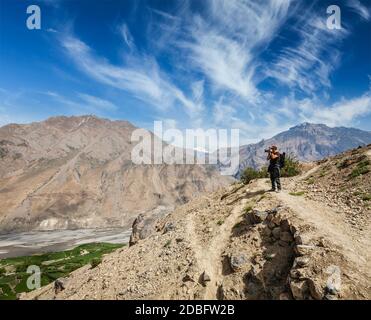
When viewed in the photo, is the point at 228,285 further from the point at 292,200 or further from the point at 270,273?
the point at 292,200

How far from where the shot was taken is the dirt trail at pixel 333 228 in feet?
43.7

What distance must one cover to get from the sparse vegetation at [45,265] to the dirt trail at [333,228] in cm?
6701

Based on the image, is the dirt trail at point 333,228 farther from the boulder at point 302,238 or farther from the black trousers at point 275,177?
the black trousers at point 275,177

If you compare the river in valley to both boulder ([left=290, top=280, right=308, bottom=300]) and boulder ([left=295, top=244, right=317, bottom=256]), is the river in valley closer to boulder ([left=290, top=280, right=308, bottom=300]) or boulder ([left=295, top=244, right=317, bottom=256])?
boulder ([left=295, top=244, right=317, bottom=256])

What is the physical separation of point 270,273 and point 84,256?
Answer: 4480 inches

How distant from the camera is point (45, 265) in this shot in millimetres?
107500

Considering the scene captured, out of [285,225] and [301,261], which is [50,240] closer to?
[285,225]

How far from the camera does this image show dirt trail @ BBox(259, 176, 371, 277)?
524 inches

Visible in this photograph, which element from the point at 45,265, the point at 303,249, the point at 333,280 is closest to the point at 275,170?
the point at 303,249

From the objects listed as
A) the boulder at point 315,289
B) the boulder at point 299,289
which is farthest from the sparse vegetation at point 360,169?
the boulder at point 315,289

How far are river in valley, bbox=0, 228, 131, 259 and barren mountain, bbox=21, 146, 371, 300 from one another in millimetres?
128935

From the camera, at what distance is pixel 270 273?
15.4 metres

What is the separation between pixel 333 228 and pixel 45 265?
108629 mm
